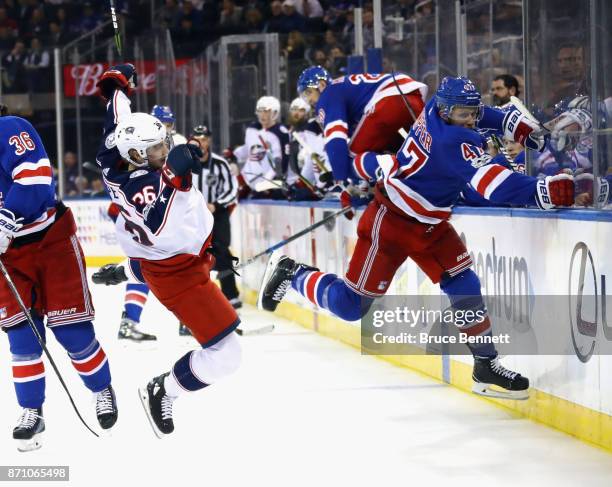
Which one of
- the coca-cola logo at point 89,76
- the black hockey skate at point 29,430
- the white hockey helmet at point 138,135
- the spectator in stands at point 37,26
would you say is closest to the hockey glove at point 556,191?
the white hockey helmet at point 138,135

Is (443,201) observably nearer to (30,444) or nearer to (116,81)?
(116,81)

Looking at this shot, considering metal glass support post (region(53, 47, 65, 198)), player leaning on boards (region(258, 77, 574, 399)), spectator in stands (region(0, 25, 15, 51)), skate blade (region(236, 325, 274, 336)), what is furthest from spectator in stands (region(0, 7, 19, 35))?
player leaning on boards (region(258, 77, 574, 399))

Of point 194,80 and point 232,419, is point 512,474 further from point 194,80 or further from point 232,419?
point 194,80

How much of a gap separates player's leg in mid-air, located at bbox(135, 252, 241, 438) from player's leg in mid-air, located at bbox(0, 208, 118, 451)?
0.86 ft

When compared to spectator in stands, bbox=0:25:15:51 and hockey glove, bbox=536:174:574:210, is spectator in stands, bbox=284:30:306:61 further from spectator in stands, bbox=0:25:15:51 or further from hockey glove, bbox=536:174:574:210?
hockey glove, bbox=536:174:574:210

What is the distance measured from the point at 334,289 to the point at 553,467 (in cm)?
160

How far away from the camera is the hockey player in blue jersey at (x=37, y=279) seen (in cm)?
416

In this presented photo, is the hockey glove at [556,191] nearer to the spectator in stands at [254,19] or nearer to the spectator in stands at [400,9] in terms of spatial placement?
the spectator in stands at [400,9]

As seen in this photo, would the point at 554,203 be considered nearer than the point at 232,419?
Yes

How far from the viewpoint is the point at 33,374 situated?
14.5 feet

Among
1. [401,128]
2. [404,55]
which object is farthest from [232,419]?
[404,55]

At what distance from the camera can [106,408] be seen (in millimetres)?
4477

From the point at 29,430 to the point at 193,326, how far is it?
0.75m

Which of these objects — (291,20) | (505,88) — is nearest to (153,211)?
(505,88)
